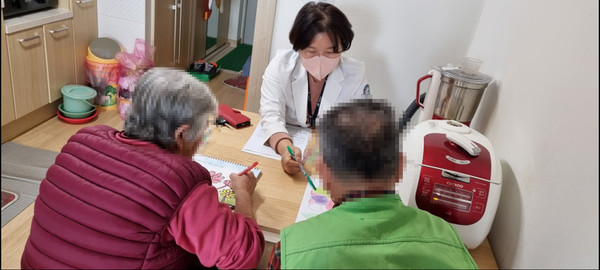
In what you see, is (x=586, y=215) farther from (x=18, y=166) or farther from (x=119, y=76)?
(x=119, y=76)

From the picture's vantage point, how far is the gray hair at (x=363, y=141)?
Result: 29.3 inches

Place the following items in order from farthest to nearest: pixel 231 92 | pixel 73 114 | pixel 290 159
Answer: pixel 231 92
pixel 73 114
pixel 290 159

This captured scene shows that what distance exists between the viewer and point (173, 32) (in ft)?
11.3

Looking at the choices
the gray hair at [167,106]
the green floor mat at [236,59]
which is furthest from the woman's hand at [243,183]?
the green floor mat at [236,59]

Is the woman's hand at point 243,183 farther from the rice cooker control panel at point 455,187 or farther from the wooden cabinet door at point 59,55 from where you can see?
the wooden cabinet door at point 59,55

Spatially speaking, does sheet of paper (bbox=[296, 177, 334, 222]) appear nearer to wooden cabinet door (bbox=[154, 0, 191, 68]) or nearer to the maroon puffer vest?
the maroon puffer vest

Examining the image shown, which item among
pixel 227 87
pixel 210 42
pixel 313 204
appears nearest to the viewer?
pixel 313 204

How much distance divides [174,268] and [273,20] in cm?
163

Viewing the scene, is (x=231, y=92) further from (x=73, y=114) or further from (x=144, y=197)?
(x=144, y=197)

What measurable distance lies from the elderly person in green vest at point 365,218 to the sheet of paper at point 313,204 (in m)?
0.27

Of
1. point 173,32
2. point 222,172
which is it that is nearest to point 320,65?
point 222,172

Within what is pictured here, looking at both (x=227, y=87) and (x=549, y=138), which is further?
(x=227, y=87)

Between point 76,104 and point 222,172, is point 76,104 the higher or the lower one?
the lower one

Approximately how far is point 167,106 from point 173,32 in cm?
284
